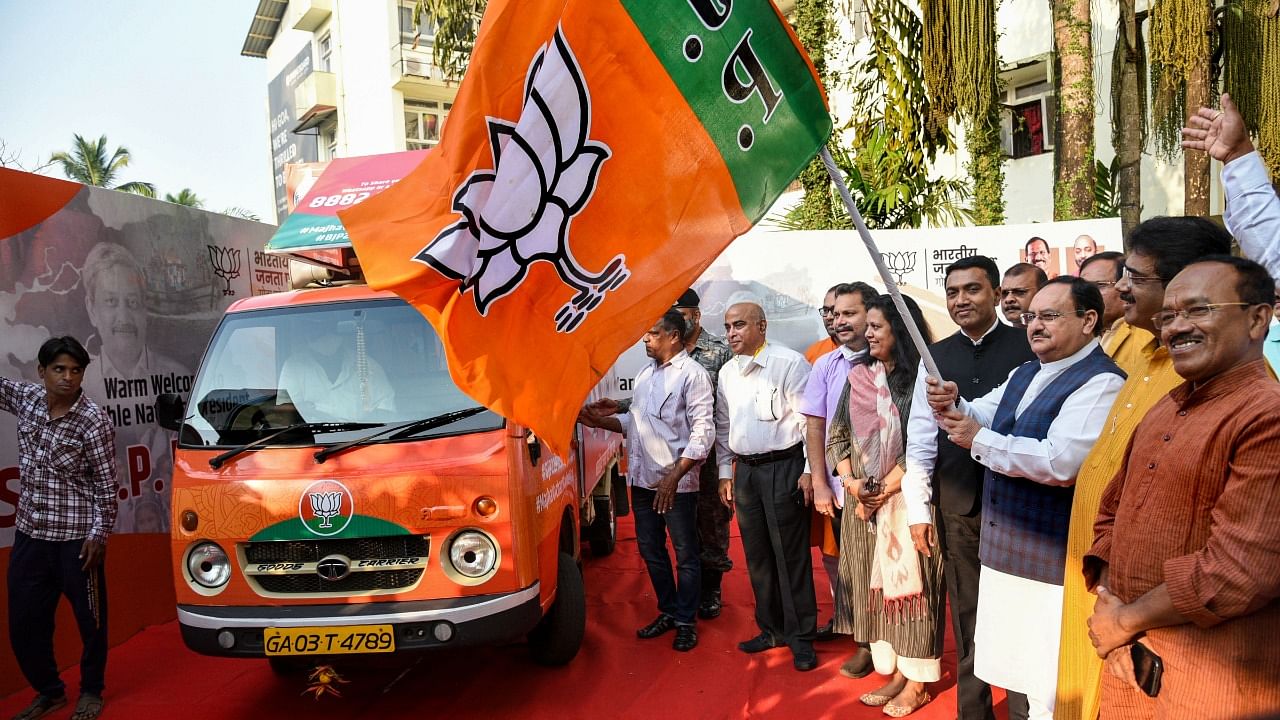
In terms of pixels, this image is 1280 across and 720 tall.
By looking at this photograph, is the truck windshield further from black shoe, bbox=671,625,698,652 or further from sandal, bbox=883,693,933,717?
sandal, bbox=883,693,933,717

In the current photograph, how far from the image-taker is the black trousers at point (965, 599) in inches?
149

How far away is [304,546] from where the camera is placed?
4.15m

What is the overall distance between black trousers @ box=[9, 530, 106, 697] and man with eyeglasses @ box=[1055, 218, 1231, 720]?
15.2 feet

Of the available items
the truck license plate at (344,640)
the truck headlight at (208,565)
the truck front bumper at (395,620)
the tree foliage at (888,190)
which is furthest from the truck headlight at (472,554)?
the tree foliage at (888,190)

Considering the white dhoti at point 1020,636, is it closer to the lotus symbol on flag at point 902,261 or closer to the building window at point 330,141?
the lotus symbol on flag at point 902,261

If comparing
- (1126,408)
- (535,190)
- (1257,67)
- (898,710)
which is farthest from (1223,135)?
(1257,67)

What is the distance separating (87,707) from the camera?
4.60 meters

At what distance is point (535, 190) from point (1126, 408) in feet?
6.51

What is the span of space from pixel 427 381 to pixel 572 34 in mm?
2364

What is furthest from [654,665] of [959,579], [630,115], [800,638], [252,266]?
[252,266]

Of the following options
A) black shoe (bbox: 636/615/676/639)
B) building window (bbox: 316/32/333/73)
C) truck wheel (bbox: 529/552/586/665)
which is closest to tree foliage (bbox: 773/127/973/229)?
black shoe (bbox: 636/615/676/639)

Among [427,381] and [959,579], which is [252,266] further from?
[959,579]

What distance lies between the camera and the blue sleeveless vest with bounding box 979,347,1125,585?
3125 mm

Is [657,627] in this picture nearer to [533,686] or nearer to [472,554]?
[533,686]
